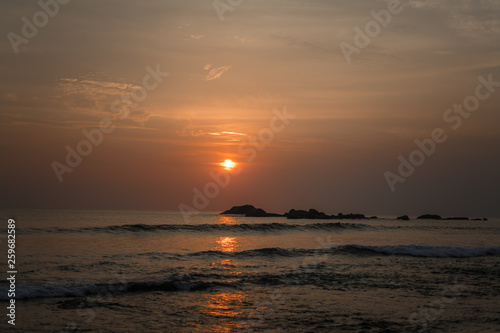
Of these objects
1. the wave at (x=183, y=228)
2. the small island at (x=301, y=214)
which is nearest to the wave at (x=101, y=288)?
the wave at (x=183, y=228)

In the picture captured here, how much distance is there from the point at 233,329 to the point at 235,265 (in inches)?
446

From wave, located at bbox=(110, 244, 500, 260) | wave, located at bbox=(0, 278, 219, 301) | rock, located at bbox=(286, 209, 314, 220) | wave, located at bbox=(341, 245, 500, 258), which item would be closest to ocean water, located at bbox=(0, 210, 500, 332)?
wave, located at bbox=(0, 278, 219, 301)

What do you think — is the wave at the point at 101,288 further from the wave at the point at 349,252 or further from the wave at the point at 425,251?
the wave at the point at 425,251

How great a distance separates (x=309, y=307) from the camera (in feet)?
40.9

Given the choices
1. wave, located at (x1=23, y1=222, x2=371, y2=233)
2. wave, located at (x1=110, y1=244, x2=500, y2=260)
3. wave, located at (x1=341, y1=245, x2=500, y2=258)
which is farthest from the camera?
wave, located at (x1=23, y1=222, x2=371, y2=233)

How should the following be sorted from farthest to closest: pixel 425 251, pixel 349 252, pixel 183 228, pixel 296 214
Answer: pixel 296 214 < pixel 183 228 < pixel 425 251 < pixel 349 252

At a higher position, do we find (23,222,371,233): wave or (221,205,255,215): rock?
(221,205,255,215): rock

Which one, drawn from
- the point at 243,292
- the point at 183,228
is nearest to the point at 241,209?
the point at 183,228

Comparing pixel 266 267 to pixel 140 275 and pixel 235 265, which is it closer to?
pixel 235 265

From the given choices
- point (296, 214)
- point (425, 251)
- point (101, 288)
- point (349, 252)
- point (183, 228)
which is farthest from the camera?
point (296, 214)

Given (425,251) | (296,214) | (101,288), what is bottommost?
(101,288)

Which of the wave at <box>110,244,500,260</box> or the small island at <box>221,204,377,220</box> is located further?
the small island at <box>221,204,377,220</box>

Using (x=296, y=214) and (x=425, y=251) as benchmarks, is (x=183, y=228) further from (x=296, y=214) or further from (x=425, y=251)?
(x=296, y=214)

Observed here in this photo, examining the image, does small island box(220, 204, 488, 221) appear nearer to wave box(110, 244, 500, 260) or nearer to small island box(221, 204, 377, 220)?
small island box(221, 204, 377, 220)
